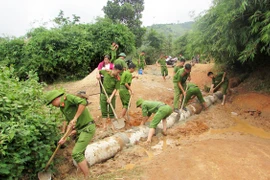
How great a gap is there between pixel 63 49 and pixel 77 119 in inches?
348

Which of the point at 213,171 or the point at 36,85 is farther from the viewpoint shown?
the point at 36,85

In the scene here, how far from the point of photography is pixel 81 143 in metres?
3.32

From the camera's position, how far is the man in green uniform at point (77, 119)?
10.5 ft

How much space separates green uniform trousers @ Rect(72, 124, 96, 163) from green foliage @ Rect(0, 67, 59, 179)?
45 cm

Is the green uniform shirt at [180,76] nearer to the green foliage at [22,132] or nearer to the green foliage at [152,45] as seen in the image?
the green foliage at [22,132]

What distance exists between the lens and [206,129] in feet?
17.9

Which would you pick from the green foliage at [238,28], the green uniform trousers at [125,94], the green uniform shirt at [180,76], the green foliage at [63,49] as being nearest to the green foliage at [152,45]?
the green foliage at [63,49]

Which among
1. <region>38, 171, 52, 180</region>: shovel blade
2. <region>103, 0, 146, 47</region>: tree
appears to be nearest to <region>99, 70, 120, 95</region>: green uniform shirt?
<region>38, 171, 52, 180</region>: shovel blade

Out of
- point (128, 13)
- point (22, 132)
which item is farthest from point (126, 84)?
point (128, 13)

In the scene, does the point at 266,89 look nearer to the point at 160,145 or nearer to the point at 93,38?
the point at 160,145

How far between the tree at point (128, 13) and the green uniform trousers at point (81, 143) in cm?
→ 1633

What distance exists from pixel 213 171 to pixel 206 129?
232 cm

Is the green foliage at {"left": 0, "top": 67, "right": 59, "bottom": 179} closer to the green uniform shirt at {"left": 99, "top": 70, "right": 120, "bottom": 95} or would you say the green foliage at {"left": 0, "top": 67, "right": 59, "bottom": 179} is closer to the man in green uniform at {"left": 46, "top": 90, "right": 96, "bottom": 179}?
the man in green uniform at {"left": 46, "top": 90, "right": 96, "bottom": 179}

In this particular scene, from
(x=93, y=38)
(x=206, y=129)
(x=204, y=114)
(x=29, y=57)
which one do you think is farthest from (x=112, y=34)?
(x=206, y=129)
